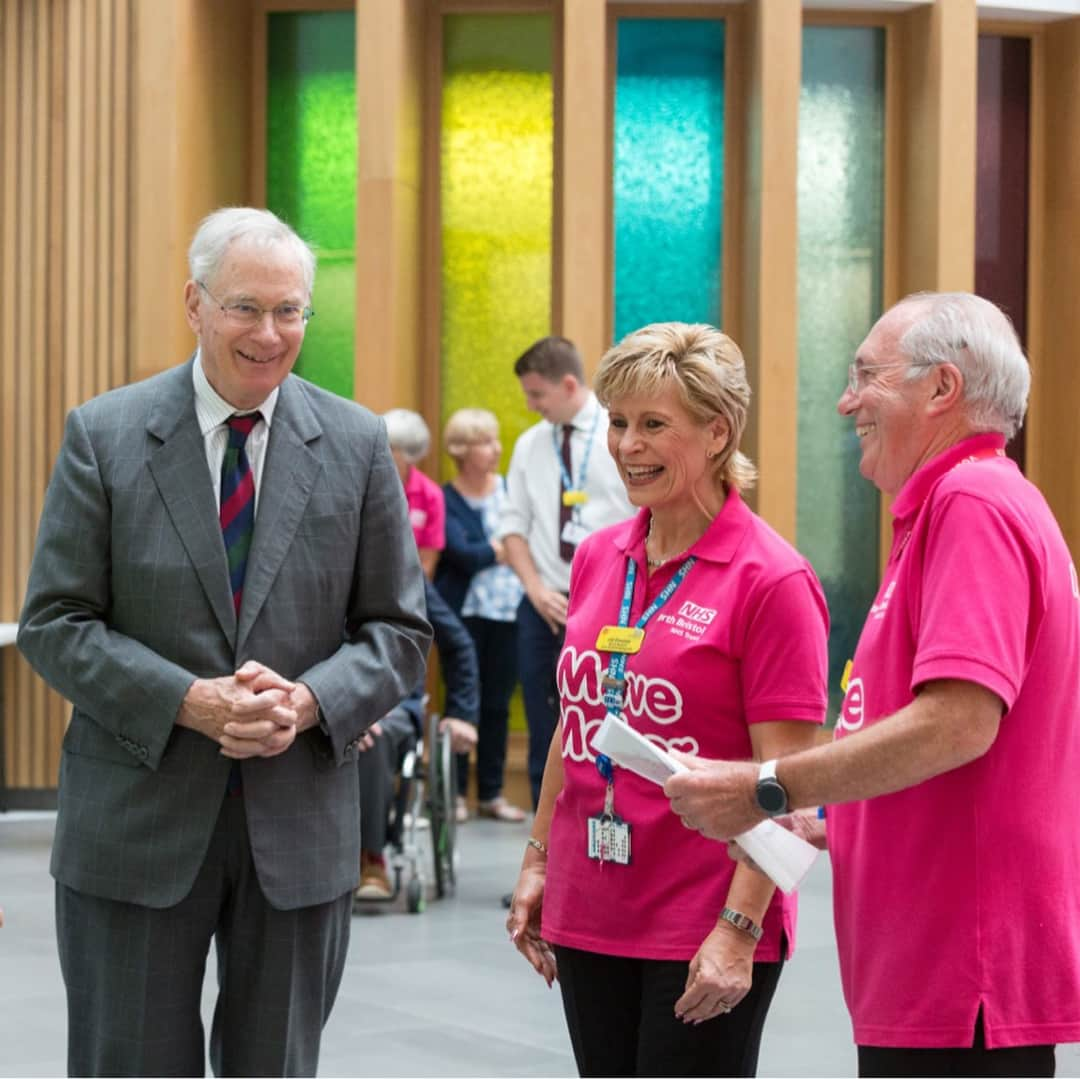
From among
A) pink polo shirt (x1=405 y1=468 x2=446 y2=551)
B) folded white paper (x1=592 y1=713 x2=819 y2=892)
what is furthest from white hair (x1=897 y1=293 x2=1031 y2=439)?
pink polo shirt (x1=405 y1=468 x2=446 y2=551)

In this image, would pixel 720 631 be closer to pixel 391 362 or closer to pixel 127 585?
pixel 127 585

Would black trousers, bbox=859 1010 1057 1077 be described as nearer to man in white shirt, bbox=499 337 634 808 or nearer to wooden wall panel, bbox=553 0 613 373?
man in white shirt, bbox=499 337 634 808

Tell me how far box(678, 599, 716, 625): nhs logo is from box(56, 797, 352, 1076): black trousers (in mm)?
745

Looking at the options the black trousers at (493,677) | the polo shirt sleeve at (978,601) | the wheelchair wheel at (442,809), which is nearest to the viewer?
the polo shirt sleeve at (978,601)

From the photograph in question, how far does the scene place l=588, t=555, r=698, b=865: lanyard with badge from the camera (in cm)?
272

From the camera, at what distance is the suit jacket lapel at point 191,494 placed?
2.83m

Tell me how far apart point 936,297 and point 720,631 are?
1.84 ft

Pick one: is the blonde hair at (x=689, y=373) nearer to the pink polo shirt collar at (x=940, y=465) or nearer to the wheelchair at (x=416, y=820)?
the pink polo shirt collar at (x=940, y=465)

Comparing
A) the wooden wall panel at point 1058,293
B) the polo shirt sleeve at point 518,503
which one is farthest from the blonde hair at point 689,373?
the wooden wall panel at point 1058,293

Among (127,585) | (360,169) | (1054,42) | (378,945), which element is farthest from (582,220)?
(127,585)

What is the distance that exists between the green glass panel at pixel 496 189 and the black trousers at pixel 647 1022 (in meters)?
6.74

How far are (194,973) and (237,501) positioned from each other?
732 mm

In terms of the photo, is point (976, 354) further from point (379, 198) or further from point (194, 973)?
point (379, 198)

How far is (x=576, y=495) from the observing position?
265 inches
